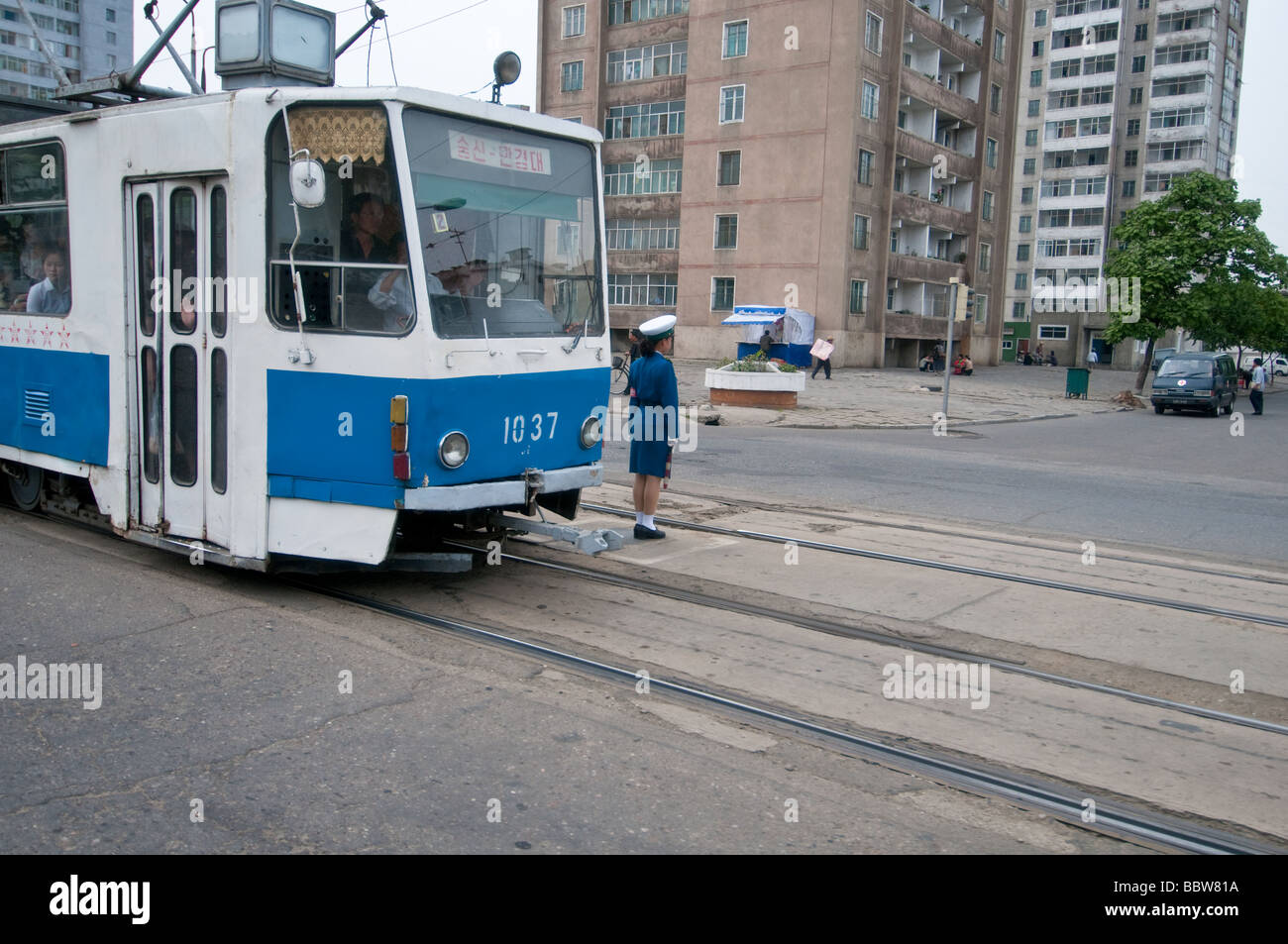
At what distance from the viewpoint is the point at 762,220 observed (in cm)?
4900

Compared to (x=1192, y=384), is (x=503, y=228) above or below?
above

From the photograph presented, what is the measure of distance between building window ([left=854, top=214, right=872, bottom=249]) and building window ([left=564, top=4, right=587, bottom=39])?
19063 millimetres

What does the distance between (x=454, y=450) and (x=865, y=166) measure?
150ft

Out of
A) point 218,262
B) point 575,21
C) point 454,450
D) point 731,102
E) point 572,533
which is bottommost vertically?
point 572,533

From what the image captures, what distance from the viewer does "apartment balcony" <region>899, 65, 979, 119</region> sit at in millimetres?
50428

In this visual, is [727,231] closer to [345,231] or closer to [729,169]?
[729,169]

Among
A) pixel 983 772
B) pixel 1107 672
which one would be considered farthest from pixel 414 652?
pixel 1107 672

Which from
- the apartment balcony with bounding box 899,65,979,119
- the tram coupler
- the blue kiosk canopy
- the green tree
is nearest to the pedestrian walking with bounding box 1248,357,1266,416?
the green tree

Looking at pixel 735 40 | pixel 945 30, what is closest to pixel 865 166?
pixel 735 40

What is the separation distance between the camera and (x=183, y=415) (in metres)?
6.88

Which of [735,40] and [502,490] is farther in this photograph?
[735,40]

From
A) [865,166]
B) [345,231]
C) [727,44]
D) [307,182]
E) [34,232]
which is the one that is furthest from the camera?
[727,44]

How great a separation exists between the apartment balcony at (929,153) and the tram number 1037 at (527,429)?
4695 centimetres

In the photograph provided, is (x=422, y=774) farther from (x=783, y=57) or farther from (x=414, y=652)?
(x=783, y=57)
